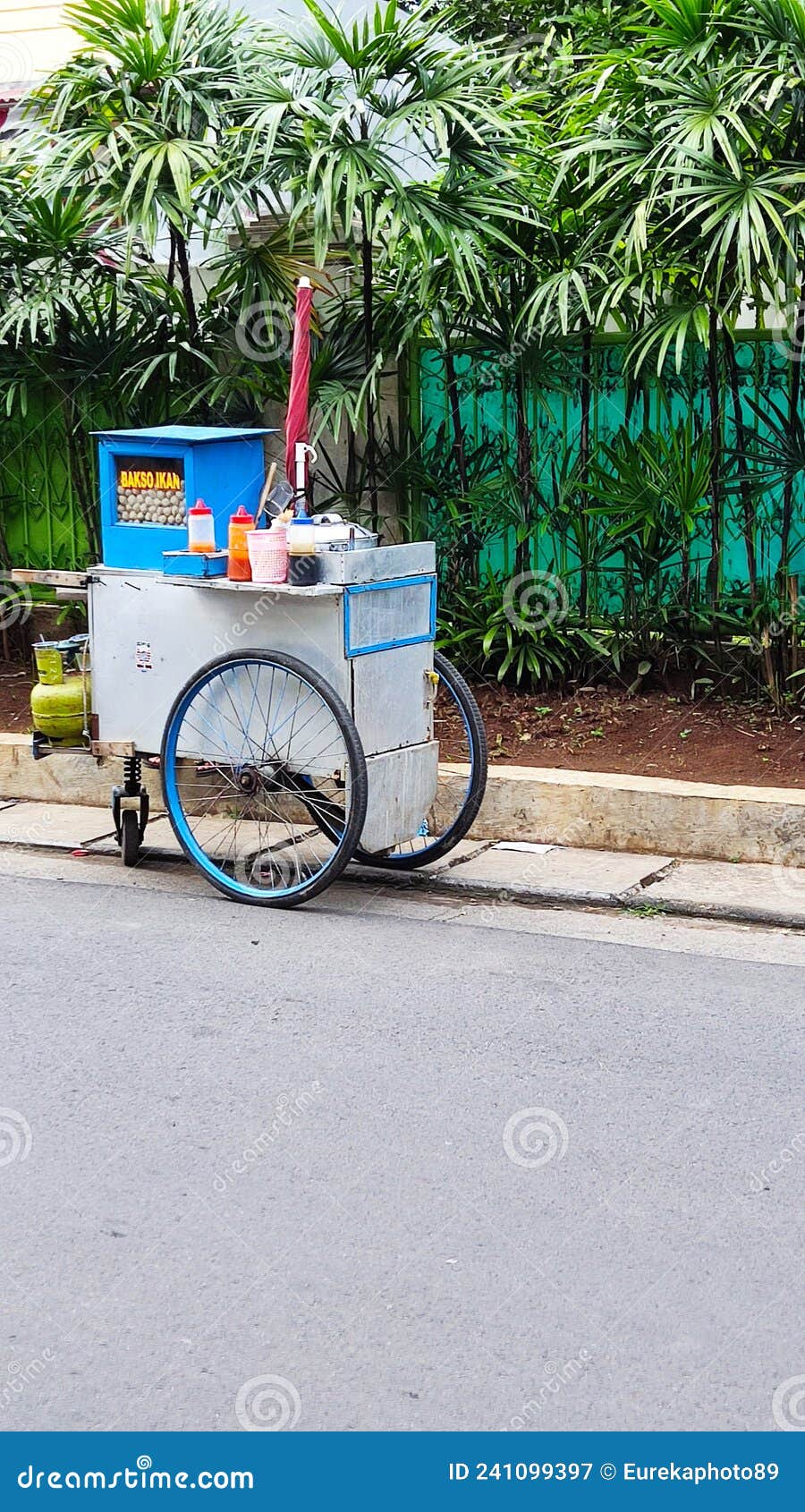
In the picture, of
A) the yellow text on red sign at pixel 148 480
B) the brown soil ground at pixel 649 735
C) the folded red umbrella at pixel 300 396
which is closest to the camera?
the folded red umbrella at pixel 300 396

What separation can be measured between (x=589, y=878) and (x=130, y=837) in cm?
184

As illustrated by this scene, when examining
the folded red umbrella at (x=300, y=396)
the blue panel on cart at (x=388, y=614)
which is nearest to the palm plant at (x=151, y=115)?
the folded red umbrella at (x=300, y=396)

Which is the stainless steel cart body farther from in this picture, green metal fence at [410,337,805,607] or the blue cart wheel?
green metal fence at [410,337,805,607]

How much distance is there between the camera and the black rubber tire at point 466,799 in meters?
6.34

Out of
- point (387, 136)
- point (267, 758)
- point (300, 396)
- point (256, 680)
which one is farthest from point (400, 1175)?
point (387, 136)

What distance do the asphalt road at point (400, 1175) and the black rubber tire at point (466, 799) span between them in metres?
0.52

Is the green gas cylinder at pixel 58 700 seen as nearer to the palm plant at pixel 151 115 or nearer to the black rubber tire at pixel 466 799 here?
the black rubber tire at pixel 466 799

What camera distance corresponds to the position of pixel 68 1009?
5.06 meters

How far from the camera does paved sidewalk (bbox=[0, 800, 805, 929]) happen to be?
6.09 m

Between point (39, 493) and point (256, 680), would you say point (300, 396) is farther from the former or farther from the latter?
point (39, 493)

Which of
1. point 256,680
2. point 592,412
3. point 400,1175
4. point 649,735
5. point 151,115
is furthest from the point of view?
point 592,412

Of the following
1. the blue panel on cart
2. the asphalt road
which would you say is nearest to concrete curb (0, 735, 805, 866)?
the asphalt road

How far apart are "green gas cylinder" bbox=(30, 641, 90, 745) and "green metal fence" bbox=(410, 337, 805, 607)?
249 cm

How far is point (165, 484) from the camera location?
6375 mm
